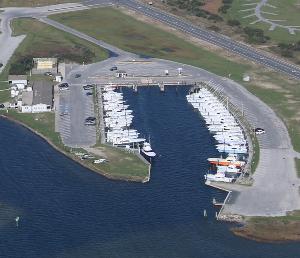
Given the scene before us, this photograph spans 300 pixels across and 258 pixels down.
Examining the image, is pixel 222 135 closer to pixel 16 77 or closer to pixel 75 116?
pixel 75 116

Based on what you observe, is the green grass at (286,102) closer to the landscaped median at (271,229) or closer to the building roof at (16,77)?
the landscaped median at (271,229)

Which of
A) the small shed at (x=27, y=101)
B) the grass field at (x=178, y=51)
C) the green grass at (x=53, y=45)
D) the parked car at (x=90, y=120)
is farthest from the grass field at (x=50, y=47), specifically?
the parked car at (x=90, y=120)

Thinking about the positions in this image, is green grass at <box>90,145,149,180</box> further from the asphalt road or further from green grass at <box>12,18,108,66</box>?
the asphalt road

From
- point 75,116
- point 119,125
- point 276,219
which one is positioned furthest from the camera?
point 75,116

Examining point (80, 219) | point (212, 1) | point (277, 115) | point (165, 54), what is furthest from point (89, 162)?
point (212, 1)

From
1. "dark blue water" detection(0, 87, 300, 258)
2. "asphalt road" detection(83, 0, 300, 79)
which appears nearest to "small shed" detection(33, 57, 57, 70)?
"dark blue water" detection(0, 87, 300, 258)

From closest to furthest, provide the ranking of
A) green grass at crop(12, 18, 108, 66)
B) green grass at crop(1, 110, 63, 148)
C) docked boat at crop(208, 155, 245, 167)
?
docked boat at crop(208, 155, 245, 167)
green grass at crop(1, 110, 63, 148)
green grass at crop(12, 18, 108, 66)

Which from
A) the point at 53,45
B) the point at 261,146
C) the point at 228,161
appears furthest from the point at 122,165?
the point at 53,45
